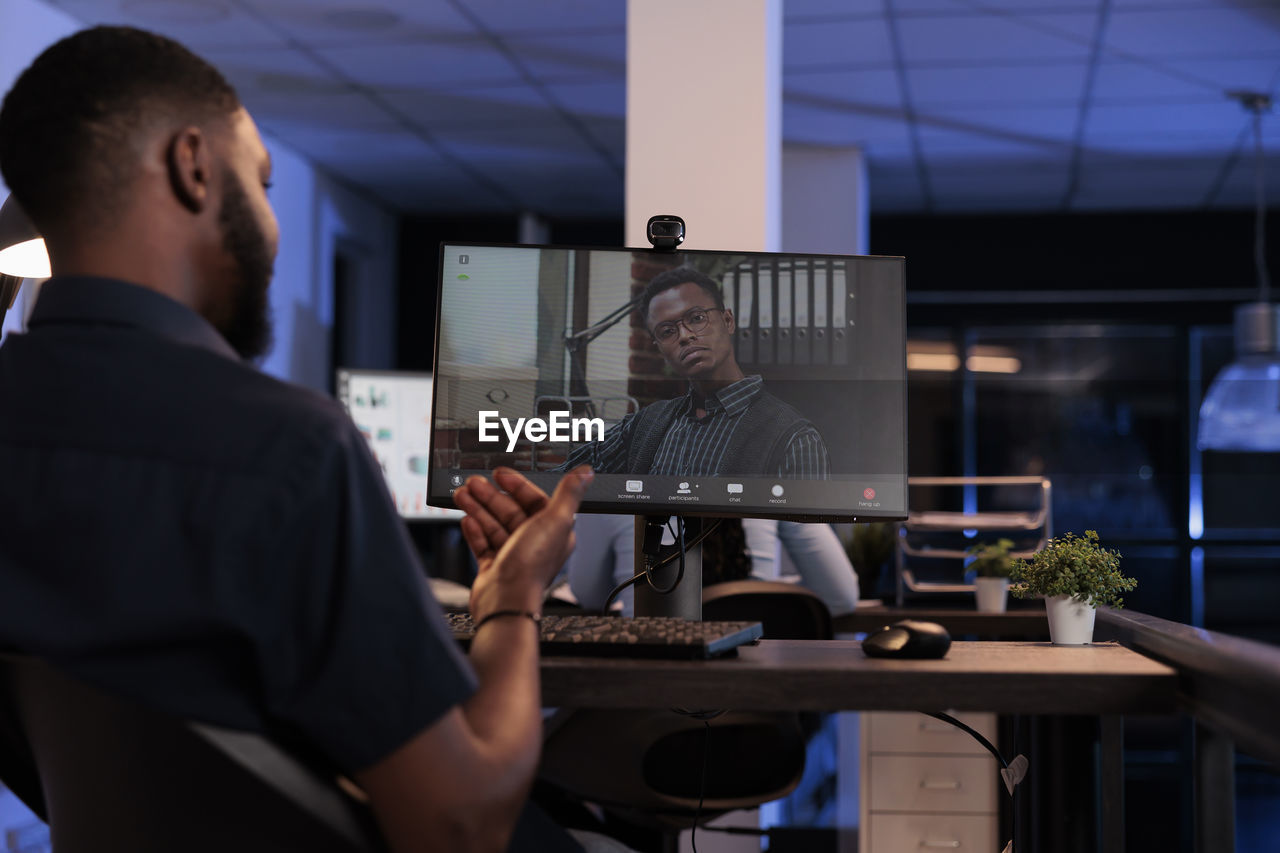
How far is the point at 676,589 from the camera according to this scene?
1552mm

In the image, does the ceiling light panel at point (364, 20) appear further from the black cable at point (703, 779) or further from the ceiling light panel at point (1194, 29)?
the black cable at point (703, 779)

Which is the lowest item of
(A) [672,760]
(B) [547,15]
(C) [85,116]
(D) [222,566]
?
(A) [672,760]

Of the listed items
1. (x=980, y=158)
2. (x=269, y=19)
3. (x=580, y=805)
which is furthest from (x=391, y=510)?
(x=980, y=158)

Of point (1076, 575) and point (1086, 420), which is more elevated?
point (1086, 420)

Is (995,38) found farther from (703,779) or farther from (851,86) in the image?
(703,779)

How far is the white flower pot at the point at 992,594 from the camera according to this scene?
9.64 ft

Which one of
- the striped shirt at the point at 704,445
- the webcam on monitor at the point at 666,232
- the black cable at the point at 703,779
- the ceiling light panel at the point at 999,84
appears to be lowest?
the black cable at the point at 703,779

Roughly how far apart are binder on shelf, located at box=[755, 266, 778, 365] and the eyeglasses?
0.07 meters

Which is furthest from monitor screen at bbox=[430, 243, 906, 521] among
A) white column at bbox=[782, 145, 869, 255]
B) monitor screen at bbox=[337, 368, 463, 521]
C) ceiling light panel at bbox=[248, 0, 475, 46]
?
white column at bbox=[782, 145, 869, 255]

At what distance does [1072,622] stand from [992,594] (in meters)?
1.56

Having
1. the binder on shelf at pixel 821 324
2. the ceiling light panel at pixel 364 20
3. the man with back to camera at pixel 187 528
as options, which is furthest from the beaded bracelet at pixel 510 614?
the ceiling light panel at pixel 364 20

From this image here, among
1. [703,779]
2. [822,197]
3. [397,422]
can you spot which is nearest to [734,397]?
[703,779]

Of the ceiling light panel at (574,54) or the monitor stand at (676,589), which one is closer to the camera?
the monitor stand at (676,589)

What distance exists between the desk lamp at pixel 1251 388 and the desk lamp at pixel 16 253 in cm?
505
